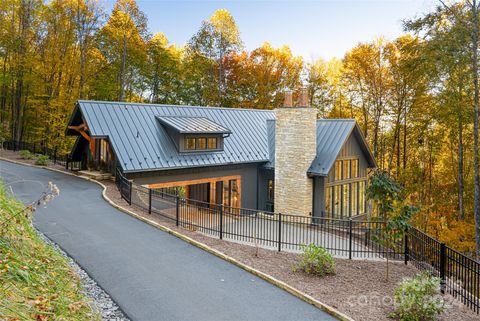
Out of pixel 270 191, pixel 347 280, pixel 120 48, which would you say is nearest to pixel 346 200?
pixel 270 191

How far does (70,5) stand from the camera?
2748cm

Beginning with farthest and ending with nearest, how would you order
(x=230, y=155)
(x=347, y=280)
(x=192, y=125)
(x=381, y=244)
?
(x=230, y=155)
(x=192, y=125)
(x=381, y=244)
(x=347, y=280)

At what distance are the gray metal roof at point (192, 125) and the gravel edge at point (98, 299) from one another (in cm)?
1058

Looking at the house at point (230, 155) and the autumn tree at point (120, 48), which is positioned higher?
the autumn tree at point (120, 48)

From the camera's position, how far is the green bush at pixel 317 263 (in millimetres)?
8867

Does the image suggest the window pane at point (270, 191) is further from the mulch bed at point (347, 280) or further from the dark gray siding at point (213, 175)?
the mulch bed at point (347, 280)

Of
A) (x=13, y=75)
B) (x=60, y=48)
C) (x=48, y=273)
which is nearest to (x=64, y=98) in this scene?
(x=60, y=48)

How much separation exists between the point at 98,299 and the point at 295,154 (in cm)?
1292

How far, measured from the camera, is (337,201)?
18.7 metres

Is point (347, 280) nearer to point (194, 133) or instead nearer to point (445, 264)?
point (445, 264)

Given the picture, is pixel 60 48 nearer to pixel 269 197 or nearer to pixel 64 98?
pixel 64 98

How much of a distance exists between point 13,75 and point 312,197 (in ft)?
85.8

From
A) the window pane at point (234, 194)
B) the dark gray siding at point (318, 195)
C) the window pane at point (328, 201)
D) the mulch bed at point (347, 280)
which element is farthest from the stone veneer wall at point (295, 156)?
the mulch bed at point (347, 280)

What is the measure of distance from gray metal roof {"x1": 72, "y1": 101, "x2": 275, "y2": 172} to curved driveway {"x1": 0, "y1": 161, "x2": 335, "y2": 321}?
4326mm
